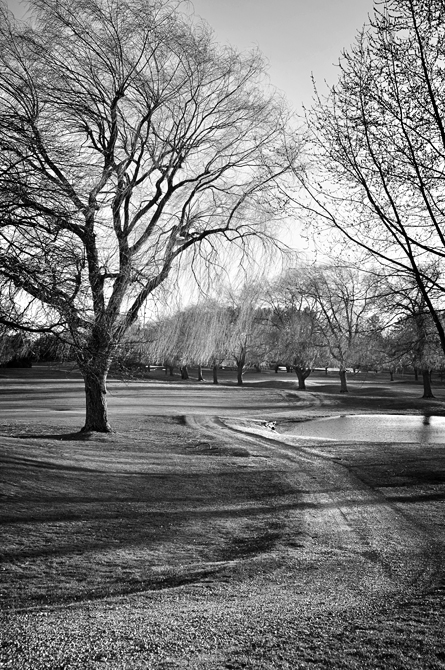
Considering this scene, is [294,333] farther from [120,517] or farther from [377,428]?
[120,517]

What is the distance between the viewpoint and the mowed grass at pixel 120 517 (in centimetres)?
645

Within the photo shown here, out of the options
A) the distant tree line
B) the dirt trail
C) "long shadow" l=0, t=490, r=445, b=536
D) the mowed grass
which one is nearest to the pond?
the distant tree line

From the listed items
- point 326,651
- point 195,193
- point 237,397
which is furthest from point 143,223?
point 237,397

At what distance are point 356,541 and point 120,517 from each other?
11.7 ft

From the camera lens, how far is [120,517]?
29.0ft

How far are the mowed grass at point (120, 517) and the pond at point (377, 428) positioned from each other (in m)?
9.29

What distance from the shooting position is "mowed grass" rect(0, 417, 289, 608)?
645cm

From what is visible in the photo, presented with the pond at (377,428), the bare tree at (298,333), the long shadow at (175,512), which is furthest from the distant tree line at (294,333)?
the long shadow at (175,512)

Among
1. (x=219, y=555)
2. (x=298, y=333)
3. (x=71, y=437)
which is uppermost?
(x=298, y=333)

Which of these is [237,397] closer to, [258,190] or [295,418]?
[295,418]

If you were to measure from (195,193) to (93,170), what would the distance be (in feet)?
22.2

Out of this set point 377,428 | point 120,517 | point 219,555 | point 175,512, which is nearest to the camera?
point 219,555

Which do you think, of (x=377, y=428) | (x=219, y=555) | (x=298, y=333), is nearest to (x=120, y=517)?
(x=219, y=555)

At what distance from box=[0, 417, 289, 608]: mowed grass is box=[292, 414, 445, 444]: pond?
30.5 feet
